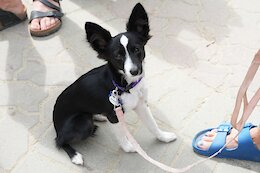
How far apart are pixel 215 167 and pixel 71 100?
43.6 inches

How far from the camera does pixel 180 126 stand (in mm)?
3055

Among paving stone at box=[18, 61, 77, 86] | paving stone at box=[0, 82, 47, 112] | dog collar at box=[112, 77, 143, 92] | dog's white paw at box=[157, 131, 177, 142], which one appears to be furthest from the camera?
paving stone at box=[18, 61, 77, 86]

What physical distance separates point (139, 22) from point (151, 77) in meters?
1.16

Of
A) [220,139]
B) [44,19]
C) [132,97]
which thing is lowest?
[44,19]

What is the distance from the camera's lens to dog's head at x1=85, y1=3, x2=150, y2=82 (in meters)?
2.29

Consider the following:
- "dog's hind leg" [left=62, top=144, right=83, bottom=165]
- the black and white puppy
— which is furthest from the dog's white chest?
"dog's hind leg" [left=62, top=144, right=83, bottom=165]

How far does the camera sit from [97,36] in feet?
7.57

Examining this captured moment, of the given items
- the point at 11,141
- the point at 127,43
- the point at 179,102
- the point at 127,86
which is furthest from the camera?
the point at 179,102

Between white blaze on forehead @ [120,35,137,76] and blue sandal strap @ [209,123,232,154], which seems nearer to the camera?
white blaze on forehead @ [120,35,137,76]

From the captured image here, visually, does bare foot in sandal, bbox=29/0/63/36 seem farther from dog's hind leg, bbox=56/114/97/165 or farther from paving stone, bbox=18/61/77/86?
dog's hind leg, bbox=56/114/97/165

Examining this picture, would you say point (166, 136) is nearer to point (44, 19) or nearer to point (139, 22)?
point (139, 22)

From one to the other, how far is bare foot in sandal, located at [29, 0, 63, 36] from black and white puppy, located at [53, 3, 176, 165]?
1.39m

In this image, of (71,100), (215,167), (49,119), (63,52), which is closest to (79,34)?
(63,52)

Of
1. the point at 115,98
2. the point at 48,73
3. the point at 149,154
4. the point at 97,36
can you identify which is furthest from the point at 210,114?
the point at 48,73
